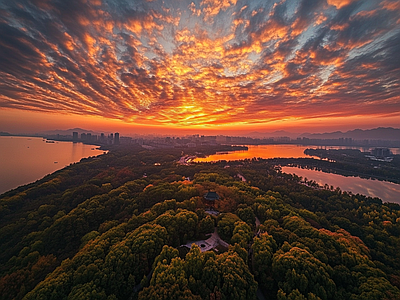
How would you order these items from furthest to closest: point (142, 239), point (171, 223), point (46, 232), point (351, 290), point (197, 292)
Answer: point (46, 232)
point (171, 223)
point (142, 239)
point (351, 290)
point (197, 292)

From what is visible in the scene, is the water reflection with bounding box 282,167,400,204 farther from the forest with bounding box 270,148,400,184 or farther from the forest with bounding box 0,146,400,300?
the forest with bounding box 0,146,400,300

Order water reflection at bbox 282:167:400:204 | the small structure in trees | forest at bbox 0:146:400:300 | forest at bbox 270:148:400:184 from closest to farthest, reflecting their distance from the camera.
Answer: forest at bbox 0:146:400:300
the small structure in trees
water reflection at bbox 282:167:400:204
forest at bbox 270:148:400:184

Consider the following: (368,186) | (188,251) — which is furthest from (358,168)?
(188,251)

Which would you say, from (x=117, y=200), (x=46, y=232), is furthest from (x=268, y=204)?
(x=46, y=232)

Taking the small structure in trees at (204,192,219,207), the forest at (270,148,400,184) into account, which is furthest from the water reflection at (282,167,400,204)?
the small structure in trees at (204,192,219,207)

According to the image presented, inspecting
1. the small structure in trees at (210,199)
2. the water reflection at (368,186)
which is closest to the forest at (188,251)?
the small structure in trees at (210,199)

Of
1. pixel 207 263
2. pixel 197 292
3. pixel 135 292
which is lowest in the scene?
pixel 135 292

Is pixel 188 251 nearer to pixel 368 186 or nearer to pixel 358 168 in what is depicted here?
pixel 368 186

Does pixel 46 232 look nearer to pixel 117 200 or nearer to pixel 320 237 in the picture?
pixel 117 200
